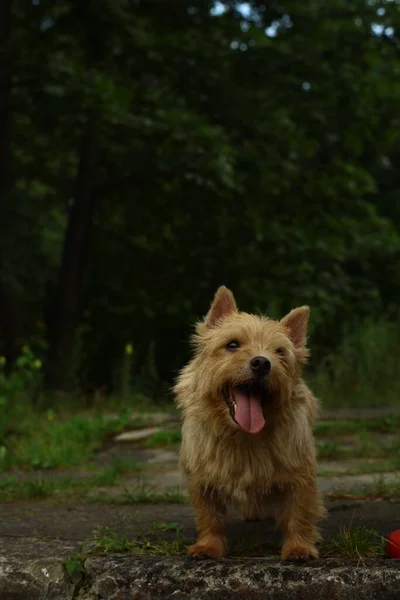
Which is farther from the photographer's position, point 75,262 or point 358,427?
point 75,262

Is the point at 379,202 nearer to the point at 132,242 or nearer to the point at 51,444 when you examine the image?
the point at 132,242

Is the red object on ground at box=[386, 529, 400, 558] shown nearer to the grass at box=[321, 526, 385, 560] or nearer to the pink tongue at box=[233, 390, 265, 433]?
the grass at box=[321, 526, 385, 560]

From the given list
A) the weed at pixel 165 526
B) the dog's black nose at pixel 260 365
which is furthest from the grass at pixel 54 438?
the dog's black nose at pixel 260 365

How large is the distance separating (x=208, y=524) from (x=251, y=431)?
2.01 feet

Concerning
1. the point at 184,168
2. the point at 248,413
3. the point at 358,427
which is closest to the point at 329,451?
the point at 358,427

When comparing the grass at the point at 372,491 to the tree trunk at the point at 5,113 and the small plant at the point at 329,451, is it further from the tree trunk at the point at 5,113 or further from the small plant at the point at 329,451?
the tree trunk at the point at 5,113

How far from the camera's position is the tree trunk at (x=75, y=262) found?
1317 centimetres

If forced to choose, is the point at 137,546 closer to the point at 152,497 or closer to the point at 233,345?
the point at 233,345

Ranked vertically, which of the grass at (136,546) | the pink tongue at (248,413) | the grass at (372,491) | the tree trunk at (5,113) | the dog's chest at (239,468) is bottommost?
the grass at (136,546)

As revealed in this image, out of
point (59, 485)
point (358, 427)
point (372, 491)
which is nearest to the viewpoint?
point (372, 491)

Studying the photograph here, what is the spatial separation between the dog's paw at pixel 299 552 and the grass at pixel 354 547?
167 mm

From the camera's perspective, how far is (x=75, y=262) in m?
13.4

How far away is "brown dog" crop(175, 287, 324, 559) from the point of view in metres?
4.12

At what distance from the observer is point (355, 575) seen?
3.95 metres
